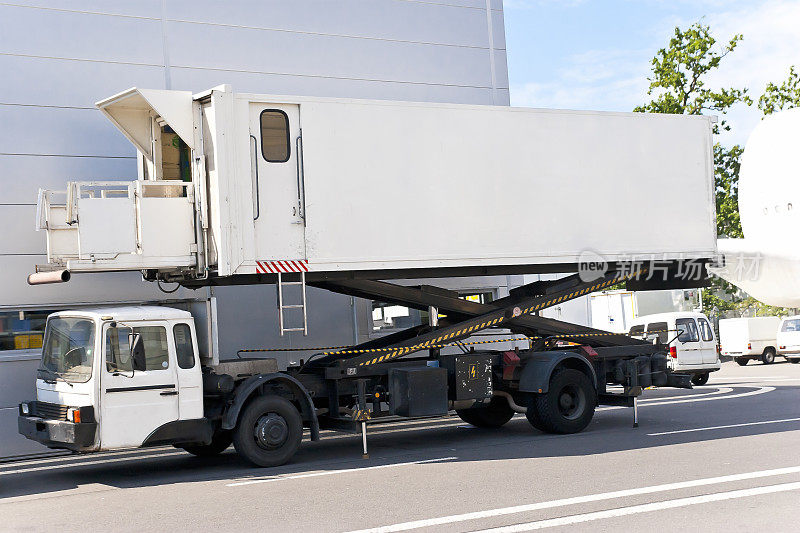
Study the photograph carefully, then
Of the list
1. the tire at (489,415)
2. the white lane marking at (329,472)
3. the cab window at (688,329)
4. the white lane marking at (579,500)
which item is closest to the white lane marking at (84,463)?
the white lane marking at (329,472)

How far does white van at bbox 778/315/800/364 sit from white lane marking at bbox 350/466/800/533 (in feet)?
71.7

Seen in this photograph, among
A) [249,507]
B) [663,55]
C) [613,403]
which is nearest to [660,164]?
[613,403]

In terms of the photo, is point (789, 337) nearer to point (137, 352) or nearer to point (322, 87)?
point (322, 87)

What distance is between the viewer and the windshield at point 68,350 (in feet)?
33.9

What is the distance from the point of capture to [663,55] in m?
35.3

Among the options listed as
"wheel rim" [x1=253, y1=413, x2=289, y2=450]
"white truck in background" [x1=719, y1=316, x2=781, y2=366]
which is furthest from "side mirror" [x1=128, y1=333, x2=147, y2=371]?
"white truck in background" [x1=719, y1=316, x2=781, y2=366]

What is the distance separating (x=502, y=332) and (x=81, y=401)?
31.4 ft

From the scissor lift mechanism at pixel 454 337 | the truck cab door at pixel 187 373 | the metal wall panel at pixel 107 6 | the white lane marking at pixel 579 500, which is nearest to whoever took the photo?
the white lane marking at pixel 579 500

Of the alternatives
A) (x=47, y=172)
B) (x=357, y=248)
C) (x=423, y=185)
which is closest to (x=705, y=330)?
(x=423, y=185)

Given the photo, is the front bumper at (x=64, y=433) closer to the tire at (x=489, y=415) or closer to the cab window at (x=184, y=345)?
the cab window at (x=184, y=345)

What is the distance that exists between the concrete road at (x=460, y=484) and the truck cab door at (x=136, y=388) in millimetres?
642

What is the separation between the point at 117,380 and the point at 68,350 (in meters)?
0.85

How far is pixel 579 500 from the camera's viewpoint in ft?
26.4

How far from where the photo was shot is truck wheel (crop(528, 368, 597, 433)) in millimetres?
13250
